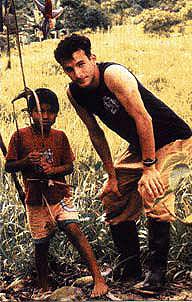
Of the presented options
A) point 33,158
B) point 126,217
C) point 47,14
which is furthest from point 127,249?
point 47,14

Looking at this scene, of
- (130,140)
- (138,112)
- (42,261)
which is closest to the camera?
(138,112)

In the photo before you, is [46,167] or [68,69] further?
[46,167]

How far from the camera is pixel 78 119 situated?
11.1 ft

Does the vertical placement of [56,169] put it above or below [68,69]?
below

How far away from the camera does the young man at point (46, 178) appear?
131 inches

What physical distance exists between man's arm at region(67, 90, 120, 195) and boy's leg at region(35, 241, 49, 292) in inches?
15.7

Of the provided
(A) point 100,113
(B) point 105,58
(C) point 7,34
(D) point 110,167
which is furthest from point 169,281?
(C) point 7,34

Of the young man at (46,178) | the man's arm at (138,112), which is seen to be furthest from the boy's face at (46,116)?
the man's arm at (138,112)

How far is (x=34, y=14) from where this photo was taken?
3496mm

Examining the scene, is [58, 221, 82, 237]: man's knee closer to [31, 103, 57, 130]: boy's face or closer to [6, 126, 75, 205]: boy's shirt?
[6, 126, 75, 205]: boy's shirt

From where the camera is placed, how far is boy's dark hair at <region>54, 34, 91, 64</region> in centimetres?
322

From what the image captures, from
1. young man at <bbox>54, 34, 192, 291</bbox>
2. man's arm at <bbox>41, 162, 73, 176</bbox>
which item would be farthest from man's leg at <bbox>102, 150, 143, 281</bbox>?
man's arm at <bbox>41, 162, 73, 176</bbox>

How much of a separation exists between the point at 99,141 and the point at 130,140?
183 millimetres

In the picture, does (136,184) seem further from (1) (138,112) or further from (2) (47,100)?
(2) (47,100)
